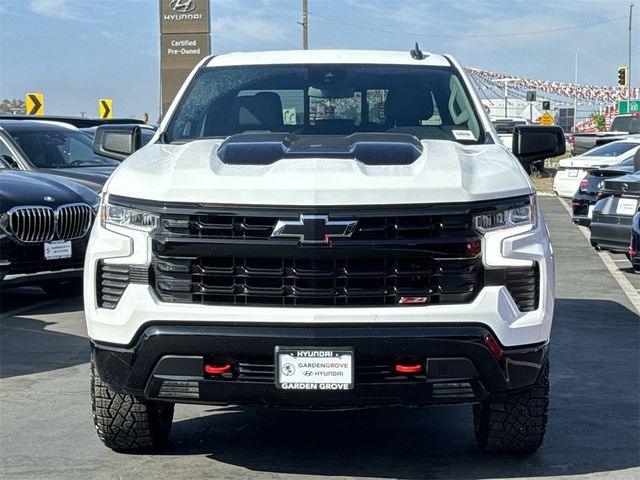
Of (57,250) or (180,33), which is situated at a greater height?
(180,33)

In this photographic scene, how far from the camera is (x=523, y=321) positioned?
504 cm

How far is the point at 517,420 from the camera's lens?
5449mm

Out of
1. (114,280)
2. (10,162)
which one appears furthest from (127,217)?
(10,162)

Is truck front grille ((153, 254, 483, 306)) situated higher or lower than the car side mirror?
lower

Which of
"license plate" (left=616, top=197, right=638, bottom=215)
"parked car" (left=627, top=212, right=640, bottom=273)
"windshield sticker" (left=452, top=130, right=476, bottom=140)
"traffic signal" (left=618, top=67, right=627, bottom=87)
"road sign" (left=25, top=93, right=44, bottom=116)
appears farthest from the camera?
"traffic signal" (left=618, top=67, right=627, bottom=87)

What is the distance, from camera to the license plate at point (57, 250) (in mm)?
10844

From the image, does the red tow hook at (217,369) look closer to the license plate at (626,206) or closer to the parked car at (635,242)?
the parked car at (635,242)

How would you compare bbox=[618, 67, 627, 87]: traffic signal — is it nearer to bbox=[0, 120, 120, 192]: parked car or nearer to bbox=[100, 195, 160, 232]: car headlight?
bbox=[0, 120, 120, 192]: parked car

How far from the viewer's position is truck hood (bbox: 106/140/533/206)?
193 inches

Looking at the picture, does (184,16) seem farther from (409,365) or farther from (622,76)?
(409,365)

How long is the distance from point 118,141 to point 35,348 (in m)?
2.80

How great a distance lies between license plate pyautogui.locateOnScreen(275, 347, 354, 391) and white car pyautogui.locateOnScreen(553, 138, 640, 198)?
64.0ft

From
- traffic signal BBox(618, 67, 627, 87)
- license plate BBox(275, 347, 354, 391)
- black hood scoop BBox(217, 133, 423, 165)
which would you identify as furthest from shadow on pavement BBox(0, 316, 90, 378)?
traffic signal BBox(618, 67, 627, 87)

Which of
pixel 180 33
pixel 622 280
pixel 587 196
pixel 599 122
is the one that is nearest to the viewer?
pixel 622 280
